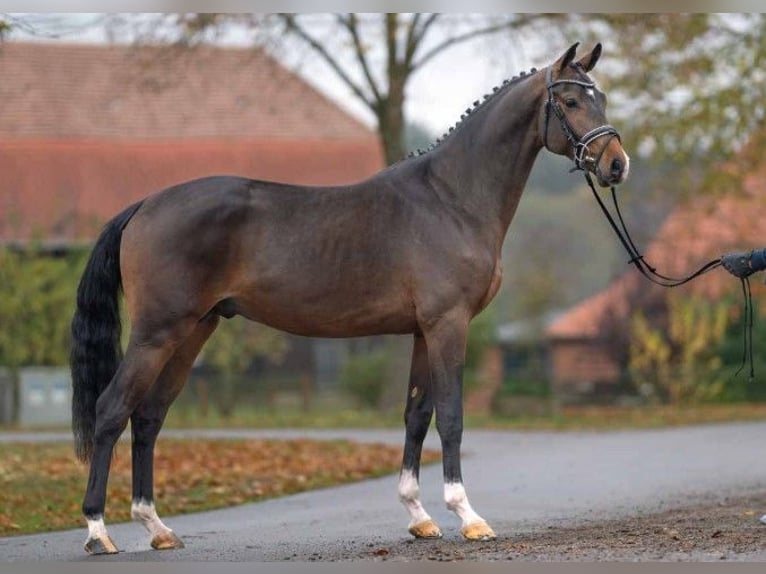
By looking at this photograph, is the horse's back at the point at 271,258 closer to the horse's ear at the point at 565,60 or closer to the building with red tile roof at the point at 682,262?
the horse's ear at the point at 565,60

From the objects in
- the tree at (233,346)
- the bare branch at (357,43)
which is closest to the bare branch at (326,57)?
the bare branch at (357,43)

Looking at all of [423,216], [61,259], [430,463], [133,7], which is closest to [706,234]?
[61,259]

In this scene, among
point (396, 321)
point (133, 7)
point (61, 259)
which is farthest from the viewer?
point (61, 259)

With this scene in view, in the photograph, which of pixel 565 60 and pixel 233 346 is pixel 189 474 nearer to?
pixel 565 60

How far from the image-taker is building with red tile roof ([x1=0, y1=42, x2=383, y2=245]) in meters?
33.4

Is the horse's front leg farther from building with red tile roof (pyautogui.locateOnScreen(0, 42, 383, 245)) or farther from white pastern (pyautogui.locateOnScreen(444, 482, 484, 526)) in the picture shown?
building with red tile roof (pyautogui.locateOnScreen(0, 42, 383, 245))

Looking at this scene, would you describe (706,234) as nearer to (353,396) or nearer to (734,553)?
(353,396)

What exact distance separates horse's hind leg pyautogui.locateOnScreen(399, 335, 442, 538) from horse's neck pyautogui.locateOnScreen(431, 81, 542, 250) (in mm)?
976

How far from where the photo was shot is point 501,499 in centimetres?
1230

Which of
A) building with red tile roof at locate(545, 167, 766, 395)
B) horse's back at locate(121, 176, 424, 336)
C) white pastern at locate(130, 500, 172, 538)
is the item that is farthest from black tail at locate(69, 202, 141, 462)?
building with red tile roof at locate(545, 167, 766, 395)

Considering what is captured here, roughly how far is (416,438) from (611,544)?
1599 millimetres

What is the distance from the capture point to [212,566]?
25.9ft

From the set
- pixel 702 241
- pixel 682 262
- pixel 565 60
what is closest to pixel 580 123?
pixel 565 60

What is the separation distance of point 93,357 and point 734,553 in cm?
427
